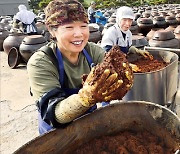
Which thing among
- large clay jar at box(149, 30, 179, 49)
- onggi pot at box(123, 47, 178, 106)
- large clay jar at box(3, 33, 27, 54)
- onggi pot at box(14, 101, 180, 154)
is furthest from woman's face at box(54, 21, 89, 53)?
large clay jar at box(3, 33, 27, 54)

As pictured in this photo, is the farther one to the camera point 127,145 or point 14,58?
point 14,58

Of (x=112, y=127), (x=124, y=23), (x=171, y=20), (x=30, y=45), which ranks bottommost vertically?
(x=30, y=45)

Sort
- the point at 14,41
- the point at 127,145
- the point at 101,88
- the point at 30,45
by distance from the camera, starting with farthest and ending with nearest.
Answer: the point at 14,41 → the point at 30,45 → the point at 127,145 → the point at 101,88

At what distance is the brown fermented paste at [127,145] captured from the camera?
1164 millimetres

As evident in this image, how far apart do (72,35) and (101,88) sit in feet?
1.39

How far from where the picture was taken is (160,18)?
7754 mm

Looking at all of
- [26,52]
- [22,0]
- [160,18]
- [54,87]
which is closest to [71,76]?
[54,87]

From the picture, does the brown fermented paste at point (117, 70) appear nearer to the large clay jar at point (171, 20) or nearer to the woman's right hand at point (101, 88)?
the woman's right hand at point (101, 88)

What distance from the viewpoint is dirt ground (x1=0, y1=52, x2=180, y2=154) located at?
305 cm

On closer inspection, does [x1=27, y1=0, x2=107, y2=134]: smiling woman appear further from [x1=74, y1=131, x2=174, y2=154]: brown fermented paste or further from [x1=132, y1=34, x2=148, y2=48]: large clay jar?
[x1=132, y1=34, x2=148, y2=48]: large clay jar

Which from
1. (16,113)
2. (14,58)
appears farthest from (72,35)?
(14,58)

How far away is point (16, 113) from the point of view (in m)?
3.73

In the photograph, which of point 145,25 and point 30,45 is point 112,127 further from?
point 145,25

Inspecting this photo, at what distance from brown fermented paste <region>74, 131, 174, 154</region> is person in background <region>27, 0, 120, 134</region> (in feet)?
0.70
